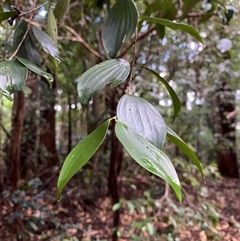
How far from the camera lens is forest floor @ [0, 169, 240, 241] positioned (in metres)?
1.39

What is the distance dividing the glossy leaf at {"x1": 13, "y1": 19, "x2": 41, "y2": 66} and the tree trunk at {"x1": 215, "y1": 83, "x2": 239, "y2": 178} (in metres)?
2.11

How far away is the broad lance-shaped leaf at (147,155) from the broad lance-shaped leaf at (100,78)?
0.07 m

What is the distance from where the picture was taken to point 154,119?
346mm

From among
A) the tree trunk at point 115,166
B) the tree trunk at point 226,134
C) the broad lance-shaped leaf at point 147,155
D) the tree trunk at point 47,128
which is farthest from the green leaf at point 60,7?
the tree trunk at point 226,134

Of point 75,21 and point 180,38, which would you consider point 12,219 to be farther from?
point 180,38

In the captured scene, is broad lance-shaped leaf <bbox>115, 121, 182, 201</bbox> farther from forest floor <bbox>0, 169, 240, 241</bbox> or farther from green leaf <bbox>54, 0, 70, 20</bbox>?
forest floor <bbox>0, 169, 240, 241</bbox>

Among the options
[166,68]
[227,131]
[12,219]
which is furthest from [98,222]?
[227,131]

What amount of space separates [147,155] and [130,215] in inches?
70.1

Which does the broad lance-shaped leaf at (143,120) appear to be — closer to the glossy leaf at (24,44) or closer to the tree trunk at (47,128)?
the glossy leaf at (24,44)

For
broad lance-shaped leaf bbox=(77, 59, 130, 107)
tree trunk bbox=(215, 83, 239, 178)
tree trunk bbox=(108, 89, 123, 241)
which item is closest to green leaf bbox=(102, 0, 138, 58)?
broad lance-shaped leaf bbox=(77, 59, 130, 107)

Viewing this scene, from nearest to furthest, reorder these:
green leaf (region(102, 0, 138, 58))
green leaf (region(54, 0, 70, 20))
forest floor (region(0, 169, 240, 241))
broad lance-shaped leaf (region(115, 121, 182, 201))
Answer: broad lance-shaped leaf (region(115, 121, 182, 201)) → green leaf (region(102, 0, 138, 58)) → green leaf (region(54, 0, 70, 20)) → forest floor (region(0, 169, 240, 241))

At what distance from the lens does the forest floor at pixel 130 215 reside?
139 cm

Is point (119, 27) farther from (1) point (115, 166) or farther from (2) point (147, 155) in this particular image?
(1) point (115, 166)

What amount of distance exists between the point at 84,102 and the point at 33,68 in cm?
9
